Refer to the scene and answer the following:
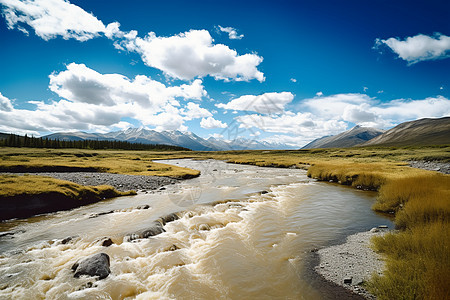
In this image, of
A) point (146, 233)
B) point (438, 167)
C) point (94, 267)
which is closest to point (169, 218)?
point (146, 233)

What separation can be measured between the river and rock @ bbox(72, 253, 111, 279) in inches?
7.9

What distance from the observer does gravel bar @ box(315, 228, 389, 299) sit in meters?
6.00

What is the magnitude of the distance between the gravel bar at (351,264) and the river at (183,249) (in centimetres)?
71

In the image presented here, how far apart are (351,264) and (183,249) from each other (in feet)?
21.9

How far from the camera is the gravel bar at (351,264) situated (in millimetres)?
5997

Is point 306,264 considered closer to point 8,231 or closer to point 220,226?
point 220,226

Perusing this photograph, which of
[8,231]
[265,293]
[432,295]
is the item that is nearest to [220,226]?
[265,293]

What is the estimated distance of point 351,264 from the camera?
6945mm

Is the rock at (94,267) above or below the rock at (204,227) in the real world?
above

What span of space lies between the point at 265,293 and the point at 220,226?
5.97 m

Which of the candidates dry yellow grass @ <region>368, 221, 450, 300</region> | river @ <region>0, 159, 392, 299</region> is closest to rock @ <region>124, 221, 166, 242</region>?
river @ <region>0, 159, 392, 299</region>

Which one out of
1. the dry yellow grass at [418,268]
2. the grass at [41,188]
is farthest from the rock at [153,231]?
the grass at [41,188]

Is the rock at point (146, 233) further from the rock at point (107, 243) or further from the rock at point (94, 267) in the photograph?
the rock at point (94, 267)

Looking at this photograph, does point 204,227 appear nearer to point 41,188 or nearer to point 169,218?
point 169,218
